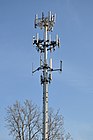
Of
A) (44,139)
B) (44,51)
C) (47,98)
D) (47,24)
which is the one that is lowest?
(44,139)

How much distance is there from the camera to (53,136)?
3906cm

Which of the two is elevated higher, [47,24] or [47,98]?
[47,24]

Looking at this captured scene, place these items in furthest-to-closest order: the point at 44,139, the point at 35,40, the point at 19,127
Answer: the point at 19,127
the point at 35,40
the point at 44,139

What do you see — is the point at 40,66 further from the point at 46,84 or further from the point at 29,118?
the point at 29,118

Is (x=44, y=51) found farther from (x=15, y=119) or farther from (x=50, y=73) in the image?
(x=15, y=119)

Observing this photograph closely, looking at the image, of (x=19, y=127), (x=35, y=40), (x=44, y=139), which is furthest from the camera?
(x=19, y=127)

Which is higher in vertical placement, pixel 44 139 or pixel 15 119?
pixel 15 119

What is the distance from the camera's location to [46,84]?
70.9 ft

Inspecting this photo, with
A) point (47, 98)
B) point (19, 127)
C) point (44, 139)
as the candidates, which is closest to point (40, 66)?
point (47, 98)

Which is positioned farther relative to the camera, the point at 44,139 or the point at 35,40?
the point at 35,40

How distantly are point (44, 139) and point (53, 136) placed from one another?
18.6 metres

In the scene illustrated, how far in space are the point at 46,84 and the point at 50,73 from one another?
0.80 meters

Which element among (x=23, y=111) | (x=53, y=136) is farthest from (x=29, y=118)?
(x=53, y=136)

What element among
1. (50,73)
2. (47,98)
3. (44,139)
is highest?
(50,73)
